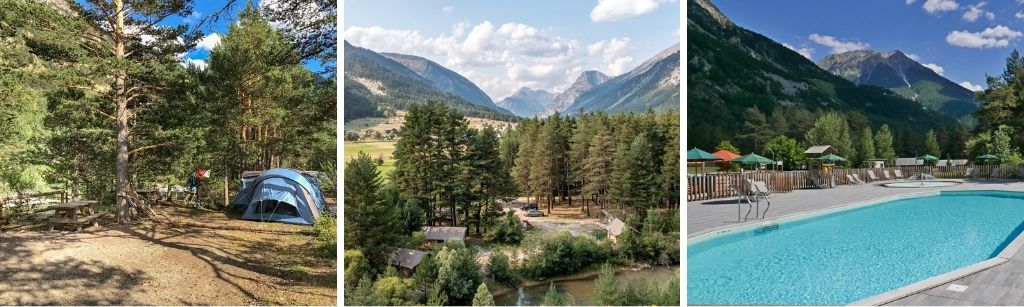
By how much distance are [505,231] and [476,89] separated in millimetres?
1265

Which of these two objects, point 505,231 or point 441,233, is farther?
point 505,231

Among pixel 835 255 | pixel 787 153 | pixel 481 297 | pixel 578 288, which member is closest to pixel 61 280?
pixel 481 297

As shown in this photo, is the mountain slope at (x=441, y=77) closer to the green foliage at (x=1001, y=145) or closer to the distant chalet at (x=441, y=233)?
the distant chalet at (x=441, y=233)

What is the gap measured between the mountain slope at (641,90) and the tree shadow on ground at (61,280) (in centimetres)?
408

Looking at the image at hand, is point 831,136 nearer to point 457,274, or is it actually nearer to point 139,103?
point 457,274

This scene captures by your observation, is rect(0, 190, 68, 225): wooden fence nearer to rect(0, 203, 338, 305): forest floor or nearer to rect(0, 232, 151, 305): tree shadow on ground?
rect(0, 203, 338, 305): forest floor

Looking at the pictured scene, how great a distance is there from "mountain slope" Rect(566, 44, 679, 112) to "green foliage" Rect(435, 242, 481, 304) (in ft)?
5.53

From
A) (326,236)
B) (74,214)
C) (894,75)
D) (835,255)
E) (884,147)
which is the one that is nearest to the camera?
(326,236)

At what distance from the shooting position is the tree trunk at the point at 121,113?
5582mm

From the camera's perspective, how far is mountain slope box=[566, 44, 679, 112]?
438cm

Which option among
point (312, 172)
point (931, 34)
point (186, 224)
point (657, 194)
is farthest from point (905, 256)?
point (931, 34)

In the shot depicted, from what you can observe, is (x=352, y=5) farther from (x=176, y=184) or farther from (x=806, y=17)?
(x=806, y=17)

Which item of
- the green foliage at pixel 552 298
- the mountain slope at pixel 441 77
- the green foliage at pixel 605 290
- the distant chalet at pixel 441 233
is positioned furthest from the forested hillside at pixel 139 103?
the green foliage at pixel 605 290

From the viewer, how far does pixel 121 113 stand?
5.59 metres
